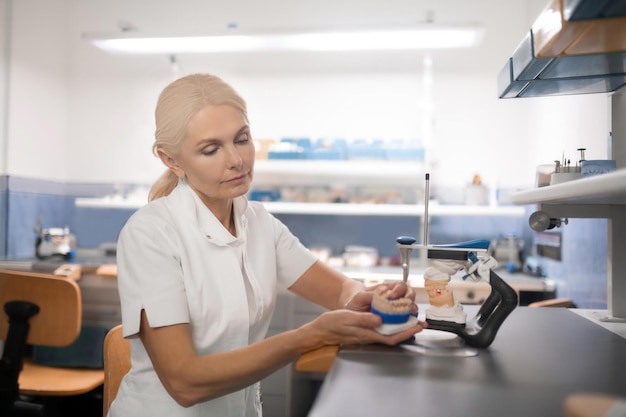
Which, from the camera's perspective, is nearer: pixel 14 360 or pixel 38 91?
pixel 14 360

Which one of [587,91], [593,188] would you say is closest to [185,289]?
[593,188]

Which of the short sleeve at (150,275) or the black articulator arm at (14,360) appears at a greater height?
the short sleeve at (150,275)

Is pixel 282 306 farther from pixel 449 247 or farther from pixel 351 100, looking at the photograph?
pixel 449 247

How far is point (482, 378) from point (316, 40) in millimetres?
2499

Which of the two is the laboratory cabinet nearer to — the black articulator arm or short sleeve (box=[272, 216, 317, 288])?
short sleeve (box=[272, 216, 317, 288])

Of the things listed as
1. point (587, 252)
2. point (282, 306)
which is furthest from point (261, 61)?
point (587, 252)

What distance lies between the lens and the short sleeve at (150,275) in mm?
1132

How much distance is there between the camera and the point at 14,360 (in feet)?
7.06

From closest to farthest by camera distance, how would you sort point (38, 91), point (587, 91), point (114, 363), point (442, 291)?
point (442, 291) → point (114, 363) → point (587, 91) → point (38, 91)

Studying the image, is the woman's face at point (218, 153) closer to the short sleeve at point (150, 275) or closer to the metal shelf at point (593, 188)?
the short sleeve at point (150, 275)

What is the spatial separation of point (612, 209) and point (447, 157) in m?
2.17

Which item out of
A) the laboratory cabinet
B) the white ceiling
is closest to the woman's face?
the laboratory cabinet

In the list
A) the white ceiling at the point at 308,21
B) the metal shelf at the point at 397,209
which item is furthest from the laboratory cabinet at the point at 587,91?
the white ceiling at the point at 308,21

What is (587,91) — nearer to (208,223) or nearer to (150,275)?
(208,223)
